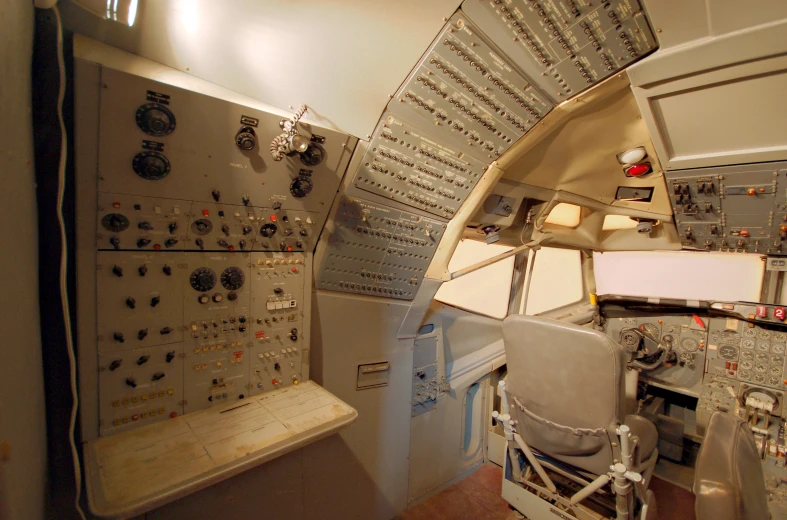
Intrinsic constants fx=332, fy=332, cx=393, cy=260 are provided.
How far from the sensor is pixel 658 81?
1.71 m

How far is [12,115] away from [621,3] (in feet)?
6.84

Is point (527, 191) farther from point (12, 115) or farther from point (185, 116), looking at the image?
point (12, 115)

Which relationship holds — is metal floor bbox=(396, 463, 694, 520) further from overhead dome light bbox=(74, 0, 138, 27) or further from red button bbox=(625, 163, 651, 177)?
overhead dome light bbox=(74, 0, 138, 27)

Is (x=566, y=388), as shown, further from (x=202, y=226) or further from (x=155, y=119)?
(x=155, y=119)

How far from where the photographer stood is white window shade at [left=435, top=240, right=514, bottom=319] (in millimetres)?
4117

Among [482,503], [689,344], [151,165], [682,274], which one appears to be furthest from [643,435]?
[151,165]

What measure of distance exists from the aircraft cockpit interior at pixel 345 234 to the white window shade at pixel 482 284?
4.10ft

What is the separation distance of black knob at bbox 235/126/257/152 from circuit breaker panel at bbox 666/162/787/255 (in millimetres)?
2920

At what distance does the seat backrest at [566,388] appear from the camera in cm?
175

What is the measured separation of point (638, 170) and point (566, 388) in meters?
1.84

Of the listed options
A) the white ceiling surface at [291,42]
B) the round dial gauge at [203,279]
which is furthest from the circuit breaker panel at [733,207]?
the round dial gauge at [203,279]

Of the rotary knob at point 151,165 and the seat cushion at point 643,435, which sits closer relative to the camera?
the rotary knob at point 151,165

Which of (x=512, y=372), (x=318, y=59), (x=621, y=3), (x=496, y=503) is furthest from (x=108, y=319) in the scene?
(x=496, y=503)

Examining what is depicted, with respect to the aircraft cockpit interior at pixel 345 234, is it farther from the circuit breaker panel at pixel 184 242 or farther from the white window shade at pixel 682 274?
the white window shade at pixel 682 274
